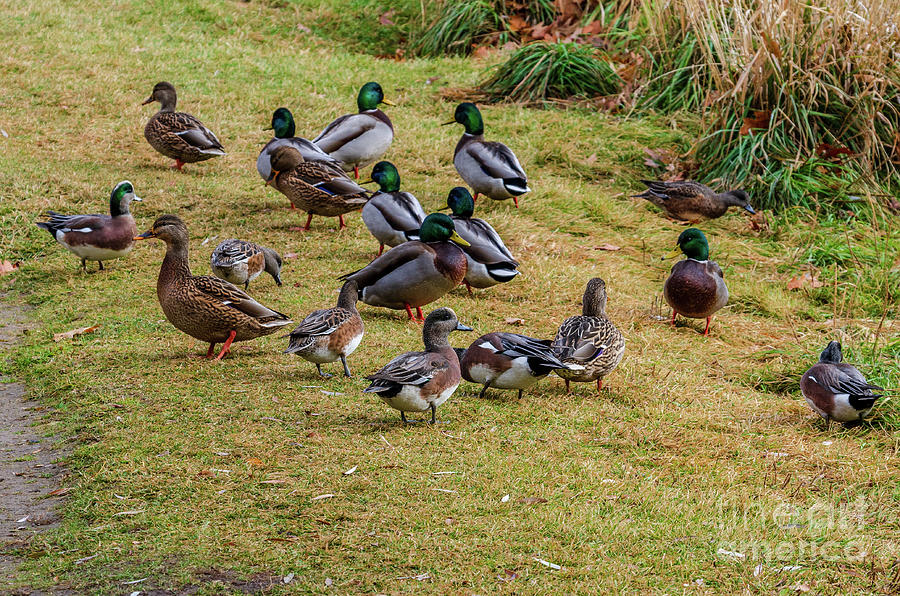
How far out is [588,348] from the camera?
5.49m

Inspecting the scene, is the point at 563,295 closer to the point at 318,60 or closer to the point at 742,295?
the point at 742,295

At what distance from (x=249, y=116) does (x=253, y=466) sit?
24.7 feet

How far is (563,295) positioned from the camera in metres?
7.59

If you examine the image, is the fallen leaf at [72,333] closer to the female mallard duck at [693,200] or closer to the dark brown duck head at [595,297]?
the dark brown duck head at [595,297]

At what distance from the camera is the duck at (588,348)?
17.9 ft

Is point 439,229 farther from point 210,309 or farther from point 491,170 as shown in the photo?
point 491,170

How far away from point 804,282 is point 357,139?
4569 mm

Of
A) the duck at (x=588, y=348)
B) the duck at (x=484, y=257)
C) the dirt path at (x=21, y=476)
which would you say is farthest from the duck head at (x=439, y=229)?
the dirt path at (x=21, y=476)

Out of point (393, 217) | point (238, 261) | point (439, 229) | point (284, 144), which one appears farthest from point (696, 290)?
point (284, 144)

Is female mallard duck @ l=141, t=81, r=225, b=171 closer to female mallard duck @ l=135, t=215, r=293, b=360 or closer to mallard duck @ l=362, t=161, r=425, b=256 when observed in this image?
mallard duck @ l=362, t=161, r=425, b=256

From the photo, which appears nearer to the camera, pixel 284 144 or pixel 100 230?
pixel 100 230

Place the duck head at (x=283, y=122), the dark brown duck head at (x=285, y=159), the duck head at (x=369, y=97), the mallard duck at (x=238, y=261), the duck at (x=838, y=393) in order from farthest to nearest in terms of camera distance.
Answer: the duck head at (x=369, y=97), the duck head at (x=283, y=122), the dark brown duck head at (x=285, y=159), the mallard duck at (x=238, y=261), the duck at (x=838, y=393)

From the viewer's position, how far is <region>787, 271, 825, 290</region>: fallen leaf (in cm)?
820

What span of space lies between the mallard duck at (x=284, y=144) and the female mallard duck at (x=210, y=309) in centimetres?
290
